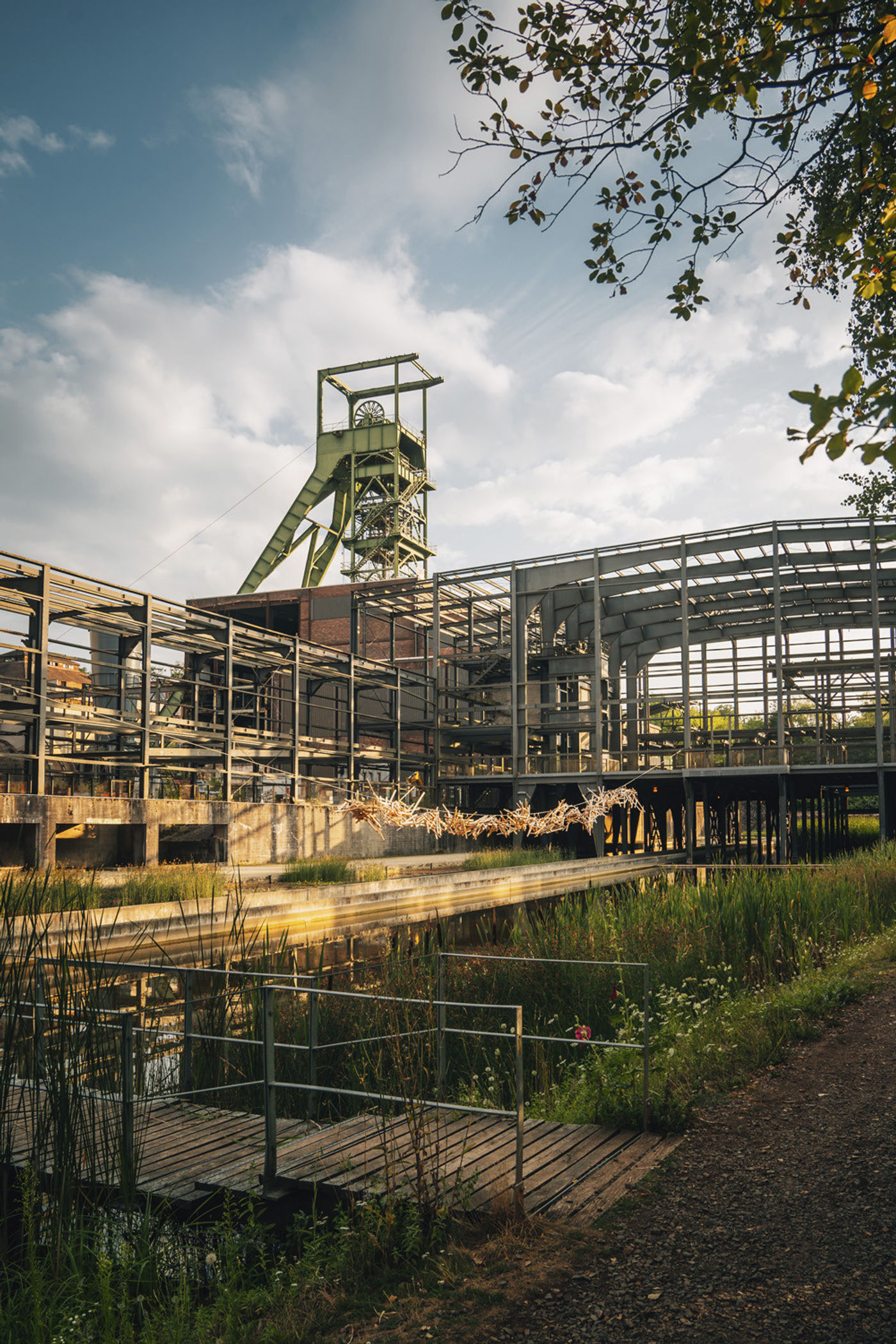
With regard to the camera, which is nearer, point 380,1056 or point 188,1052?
point 380,1056

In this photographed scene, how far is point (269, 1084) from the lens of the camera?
526cm

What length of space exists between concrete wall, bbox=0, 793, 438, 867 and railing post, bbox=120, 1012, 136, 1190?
39.8ft

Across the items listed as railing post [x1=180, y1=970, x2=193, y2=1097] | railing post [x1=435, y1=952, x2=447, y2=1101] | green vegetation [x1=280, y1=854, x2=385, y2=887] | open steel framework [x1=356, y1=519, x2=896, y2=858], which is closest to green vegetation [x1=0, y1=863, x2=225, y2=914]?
green vegetation [x1=280, y1=854, x2=385, y2=887]

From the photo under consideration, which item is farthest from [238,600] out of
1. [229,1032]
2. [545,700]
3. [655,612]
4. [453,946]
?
[229,1032]

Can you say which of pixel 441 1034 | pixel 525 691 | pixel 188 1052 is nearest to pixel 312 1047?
pixel 441 1034

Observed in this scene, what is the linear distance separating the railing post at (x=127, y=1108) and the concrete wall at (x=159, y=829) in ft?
39.8

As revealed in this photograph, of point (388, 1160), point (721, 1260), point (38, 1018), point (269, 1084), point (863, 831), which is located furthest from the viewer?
point (863, 831)

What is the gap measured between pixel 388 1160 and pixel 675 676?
36.1m

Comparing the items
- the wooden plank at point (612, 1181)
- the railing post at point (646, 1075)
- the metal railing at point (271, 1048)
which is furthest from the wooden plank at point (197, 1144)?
the railing post at point (646, 1075)

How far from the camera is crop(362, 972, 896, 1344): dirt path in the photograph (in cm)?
365

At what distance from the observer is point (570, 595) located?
3391 centimetres

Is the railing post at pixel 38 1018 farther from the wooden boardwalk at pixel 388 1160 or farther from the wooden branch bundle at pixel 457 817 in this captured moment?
the wooden branch bundle at pixel 457 817

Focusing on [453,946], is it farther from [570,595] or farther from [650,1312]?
[570,595]

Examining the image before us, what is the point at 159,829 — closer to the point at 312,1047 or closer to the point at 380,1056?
the point at 312,1047
